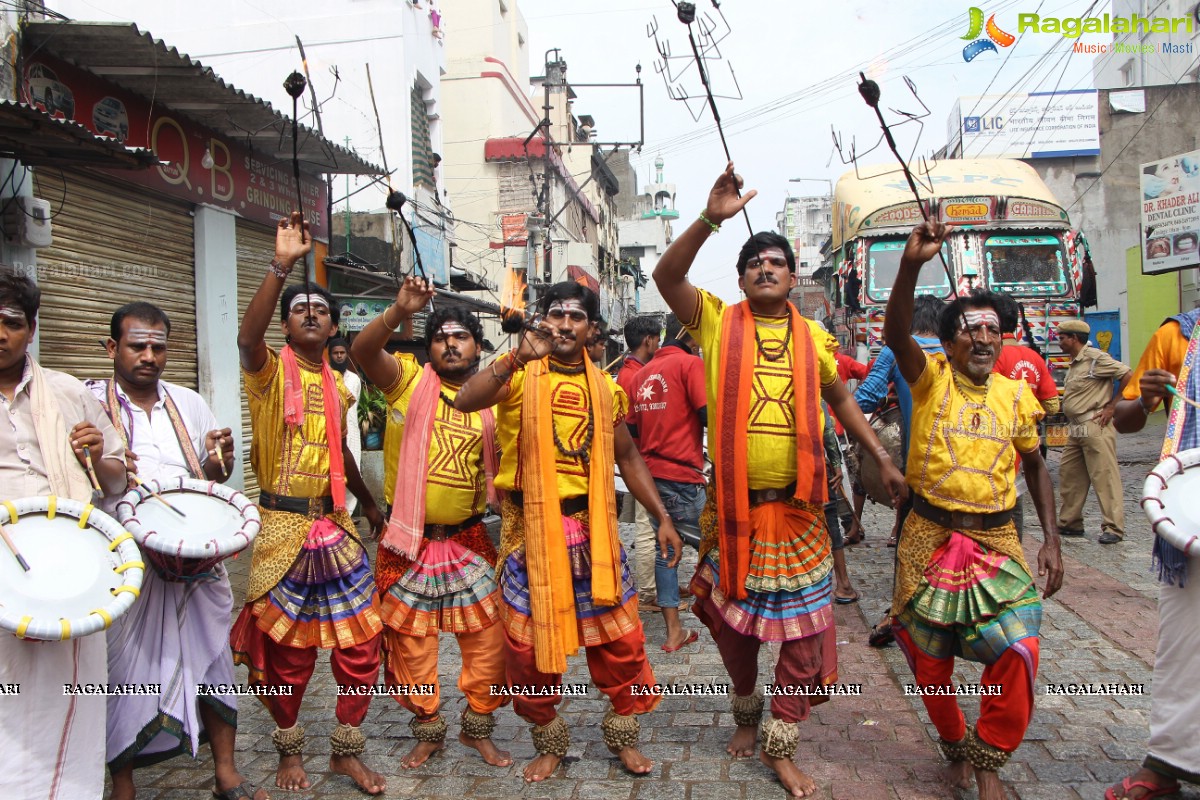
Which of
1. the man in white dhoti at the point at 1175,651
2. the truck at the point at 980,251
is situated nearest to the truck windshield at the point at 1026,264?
the truck at the point at 980,251

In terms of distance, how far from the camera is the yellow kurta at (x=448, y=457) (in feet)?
13.5

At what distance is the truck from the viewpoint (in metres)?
11.4

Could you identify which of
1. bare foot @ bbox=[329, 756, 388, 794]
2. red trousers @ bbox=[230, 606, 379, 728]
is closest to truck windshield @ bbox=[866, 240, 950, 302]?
red trousers @ bbox=[230, 606, 379, 728]

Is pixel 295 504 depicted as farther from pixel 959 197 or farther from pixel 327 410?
pixel 959 197

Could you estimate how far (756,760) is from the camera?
3.96 meters

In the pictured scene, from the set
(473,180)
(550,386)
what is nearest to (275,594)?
(550,386)

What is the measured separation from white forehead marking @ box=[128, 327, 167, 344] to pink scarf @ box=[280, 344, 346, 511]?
48cm

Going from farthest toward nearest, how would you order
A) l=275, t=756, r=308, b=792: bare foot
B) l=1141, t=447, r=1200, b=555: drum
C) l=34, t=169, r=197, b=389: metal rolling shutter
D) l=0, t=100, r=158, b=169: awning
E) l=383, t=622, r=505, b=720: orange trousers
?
l=34, t=169, r=197, b=389: metal rolling shutter, l=0, t=100, r=158, b=169: awning, l=383, t=622, r=505, b=720: orange trousers, l=275, t=756, r=308, b=792: bare foot, l=1141, t=447, r=1200, b=555: drum

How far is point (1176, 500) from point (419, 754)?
308 centimetres

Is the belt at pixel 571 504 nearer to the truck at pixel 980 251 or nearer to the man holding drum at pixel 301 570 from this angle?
the man holding drum at pixel 301 570

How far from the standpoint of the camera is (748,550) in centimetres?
378

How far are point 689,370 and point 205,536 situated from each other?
3171 mm

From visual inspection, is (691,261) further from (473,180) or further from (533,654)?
(473,180)

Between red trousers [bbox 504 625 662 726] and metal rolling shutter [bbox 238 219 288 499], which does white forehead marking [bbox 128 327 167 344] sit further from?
metal rolling shutter [bbox 238 219 288 499]
